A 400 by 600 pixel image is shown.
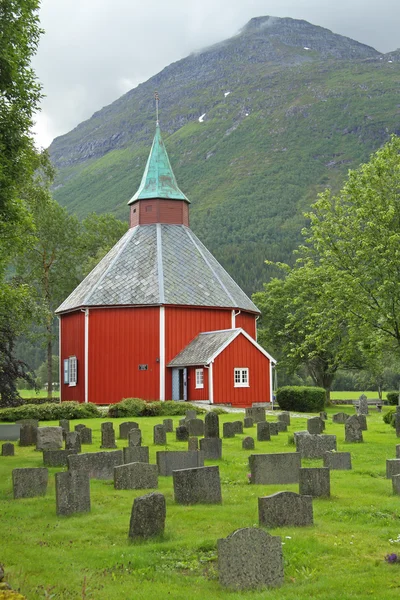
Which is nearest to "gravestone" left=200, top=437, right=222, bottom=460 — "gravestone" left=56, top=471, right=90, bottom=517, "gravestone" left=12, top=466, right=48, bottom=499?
"gravestone" left=12, top=466, right=48, bottom=499

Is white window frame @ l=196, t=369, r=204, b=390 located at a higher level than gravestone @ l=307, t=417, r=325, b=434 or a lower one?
higher

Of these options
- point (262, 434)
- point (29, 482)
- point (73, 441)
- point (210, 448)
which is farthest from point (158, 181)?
point (29, 482)

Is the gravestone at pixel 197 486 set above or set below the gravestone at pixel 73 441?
below

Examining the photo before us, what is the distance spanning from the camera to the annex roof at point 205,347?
36.0 meters

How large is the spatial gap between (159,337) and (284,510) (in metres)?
28.5

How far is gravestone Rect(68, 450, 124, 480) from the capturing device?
13.5 m

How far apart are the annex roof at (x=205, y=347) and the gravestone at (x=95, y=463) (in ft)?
70.5

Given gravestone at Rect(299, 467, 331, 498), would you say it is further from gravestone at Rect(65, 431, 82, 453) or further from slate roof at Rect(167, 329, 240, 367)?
slate roof at Rect(167, 329, 240, 367)

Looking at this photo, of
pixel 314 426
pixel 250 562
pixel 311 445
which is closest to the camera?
pixel 250 562

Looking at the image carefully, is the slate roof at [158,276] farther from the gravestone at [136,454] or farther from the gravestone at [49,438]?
the gravestone at [136,454]

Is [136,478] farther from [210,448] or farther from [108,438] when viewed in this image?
[108,438]

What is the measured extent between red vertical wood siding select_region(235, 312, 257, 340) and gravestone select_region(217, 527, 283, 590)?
33.5 m

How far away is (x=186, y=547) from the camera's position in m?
8.89

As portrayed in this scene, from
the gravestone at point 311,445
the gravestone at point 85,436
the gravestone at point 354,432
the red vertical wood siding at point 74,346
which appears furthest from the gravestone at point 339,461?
the red vertical wood siding at point 74,346
